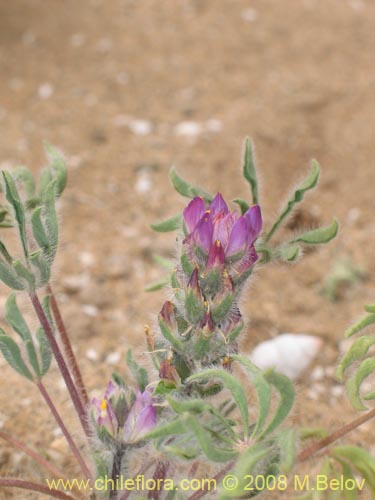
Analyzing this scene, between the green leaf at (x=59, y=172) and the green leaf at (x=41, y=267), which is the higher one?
the green leaf at (x=59, y=172)

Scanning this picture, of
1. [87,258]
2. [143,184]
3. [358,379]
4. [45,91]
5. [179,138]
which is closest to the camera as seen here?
[358,379]

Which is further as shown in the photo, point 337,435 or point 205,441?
point 337,435

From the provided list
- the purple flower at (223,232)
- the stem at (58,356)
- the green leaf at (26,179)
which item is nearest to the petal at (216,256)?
the purple flower at (223,232)

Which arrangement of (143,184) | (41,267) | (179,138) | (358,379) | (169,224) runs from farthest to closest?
(179,138) < (143,184) < (169,224) < (41,267) < (358,379)

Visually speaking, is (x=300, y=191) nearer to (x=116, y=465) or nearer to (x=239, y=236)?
(x=239, y=236)

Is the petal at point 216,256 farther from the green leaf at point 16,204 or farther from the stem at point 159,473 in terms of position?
the stem at point 159,473

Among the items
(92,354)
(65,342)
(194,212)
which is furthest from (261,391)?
(92,354)
